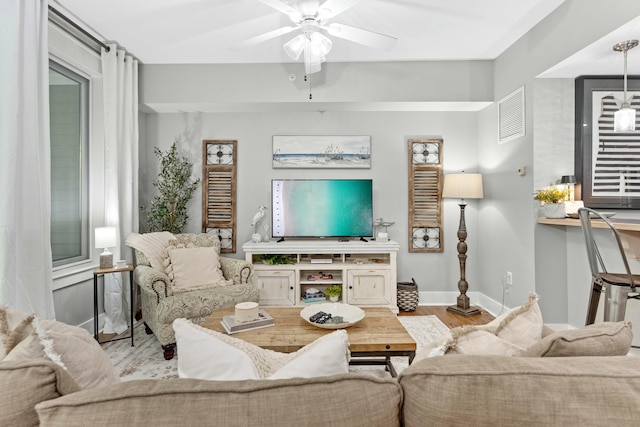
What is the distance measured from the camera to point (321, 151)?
159 inches

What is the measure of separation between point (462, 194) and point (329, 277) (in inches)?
→ 65.3

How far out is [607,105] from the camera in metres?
2.91

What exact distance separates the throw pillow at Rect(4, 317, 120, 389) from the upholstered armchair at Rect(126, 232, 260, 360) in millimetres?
1826

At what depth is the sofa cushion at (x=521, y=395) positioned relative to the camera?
0.60 meters

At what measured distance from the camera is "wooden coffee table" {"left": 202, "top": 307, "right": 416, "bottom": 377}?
180cm

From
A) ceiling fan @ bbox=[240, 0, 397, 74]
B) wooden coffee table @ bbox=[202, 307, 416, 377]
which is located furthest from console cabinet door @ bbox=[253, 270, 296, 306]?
ceiling fan @ bbox=[240, 0, 397, 74]

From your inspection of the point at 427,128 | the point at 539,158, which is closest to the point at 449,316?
the point at 539,158

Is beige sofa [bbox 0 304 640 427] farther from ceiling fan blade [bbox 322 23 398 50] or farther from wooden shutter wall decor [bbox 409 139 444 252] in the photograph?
wooden shutter wall decor [bbox 409 139 444 252]

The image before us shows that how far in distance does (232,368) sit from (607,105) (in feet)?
11.9

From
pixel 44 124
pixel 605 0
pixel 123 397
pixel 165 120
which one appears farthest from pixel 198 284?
pixel 605 0

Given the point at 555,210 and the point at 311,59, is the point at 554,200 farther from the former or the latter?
the point at 311,59

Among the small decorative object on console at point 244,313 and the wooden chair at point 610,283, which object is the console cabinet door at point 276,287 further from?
the wooden chair at point 610,283

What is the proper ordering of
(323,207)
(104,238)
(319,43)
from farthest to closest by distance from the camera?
(323,207) < (104,238) < (319,43)

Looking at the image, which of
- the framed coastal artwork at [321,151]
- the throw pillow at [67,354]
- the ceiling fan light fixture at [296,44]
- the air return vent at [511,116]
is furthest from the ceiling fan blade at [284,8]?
the air return vent at [511,116]
